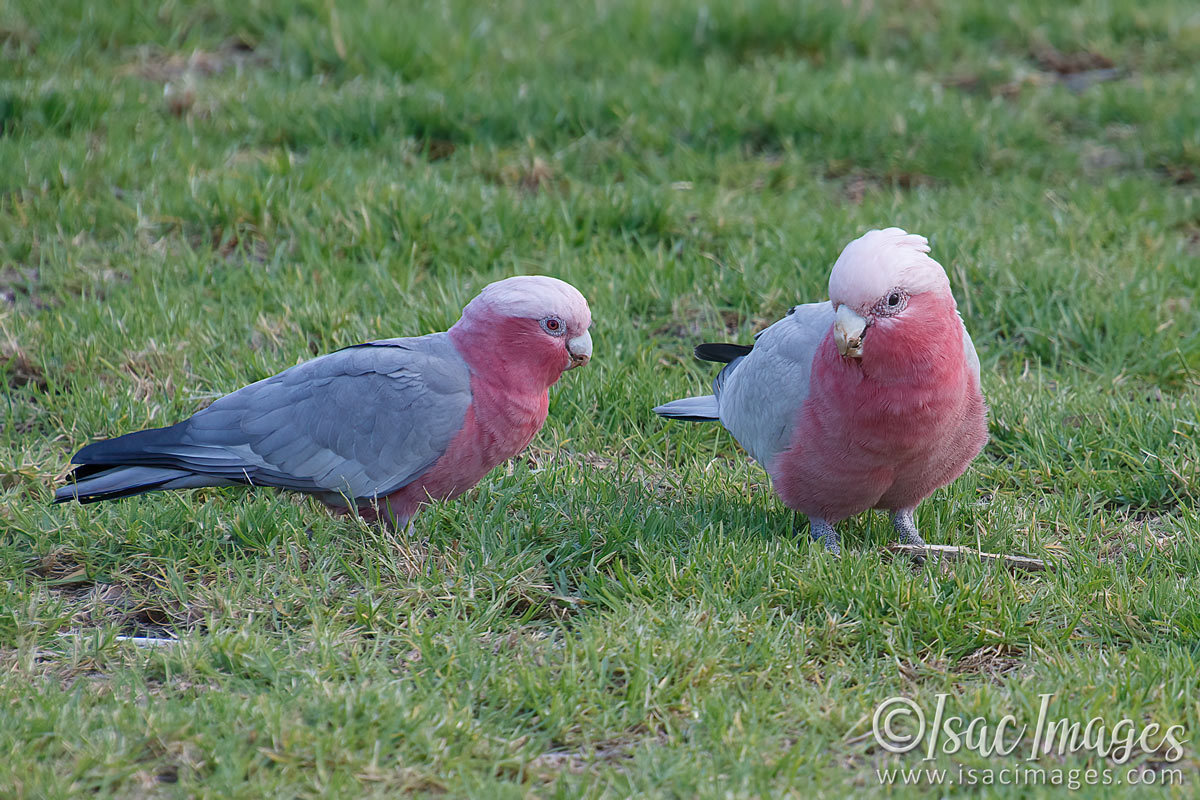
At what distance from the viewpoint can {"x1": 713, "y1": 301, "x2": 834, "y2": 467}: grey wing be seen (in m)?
3.58

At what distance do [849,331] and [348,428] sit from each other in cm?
159

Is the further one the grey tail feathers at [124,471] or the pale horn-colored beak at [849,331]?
the grey tail feathers at [124,471]

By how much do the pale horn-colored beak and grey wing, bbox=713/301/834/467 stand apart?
381mm

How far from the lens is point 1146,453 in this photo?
161 inches

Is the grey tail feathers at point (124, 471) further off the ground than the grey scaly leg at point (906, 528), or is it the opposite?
the grey tail feathers at point (124, 471)

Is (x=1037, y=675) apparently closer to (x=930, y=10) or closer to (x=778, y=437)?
(x=778, y=437)

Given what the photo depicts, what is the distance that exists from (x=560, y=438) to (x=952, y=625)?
1676 mm

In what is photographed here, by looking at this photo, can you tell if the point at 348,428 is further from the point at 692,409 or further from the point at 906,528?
the point at 906,528

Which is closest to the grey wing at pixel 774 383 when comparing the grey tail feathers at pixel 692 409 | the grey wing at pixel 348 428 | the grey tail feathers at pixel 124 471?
the grey tail feathers at pixel 692 409

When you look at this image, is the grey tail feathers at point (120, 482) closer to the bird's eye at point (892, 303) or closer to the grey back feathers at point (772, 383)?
the grey back feathers at point (772, 383)

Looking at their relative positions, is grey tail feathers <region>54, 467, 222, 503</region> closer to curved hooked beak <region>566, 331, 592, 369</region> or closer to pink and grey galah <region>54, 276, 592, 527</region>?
pink and grey galah <region>54, 276, 592, 527</region>

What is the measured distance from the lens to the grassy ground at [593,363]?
9.53 feet

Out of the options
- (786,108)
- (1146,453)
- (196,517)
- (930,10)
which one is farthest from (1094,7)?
(196,517)
